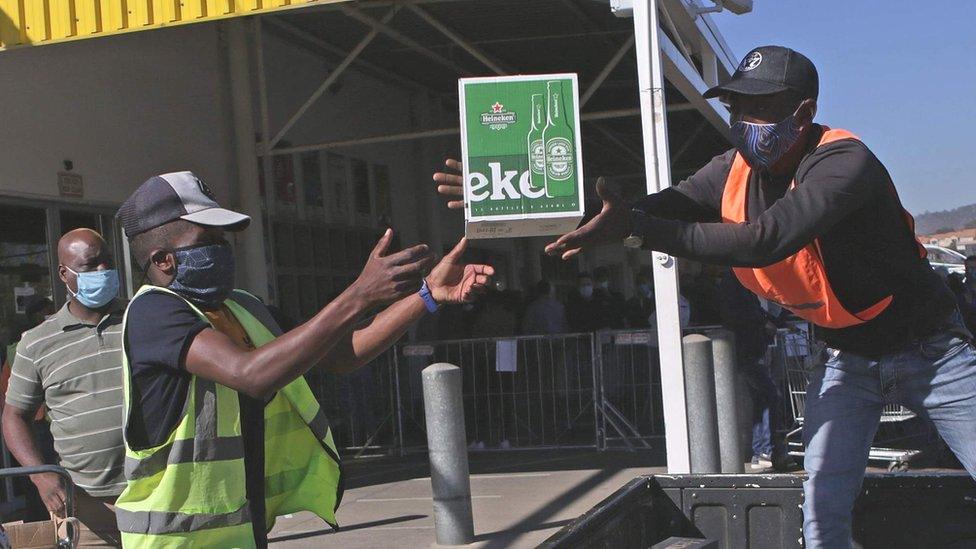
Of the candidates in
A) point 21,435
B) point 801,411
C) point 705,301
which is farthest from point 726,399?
point 21,435

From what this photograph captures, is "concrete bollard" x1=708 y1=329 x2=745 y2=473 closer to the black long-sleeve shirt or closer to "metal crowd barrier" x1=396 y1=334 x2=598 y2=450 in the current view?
"metal crowd barrier" x1=396 y1=334 x2=598 y2=450

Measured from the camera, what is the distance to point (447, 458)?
25.2 feet

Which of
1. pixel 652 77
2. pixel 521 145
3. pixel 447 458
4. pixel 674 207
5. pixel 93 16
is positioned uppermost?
pixel 93 16

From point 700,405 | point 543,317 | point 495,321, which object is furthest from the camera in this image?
point 543,317

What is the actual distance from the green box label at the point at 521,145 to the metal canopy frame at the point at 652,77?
3912 mm

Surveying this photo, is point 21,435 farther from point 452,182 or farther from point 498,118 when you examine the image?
point 498,118

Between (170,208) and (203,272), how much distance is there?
0.19m

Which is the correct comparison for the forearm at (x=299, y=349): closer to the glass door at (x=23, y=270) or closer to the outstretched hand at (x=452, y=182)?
the outstretched hand at (x=452, y=182)

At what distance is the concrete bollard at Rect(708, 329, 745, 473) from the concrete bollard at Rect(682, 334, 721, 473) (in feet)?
2.19

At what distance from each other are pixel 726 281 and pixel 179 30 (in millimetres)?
6139

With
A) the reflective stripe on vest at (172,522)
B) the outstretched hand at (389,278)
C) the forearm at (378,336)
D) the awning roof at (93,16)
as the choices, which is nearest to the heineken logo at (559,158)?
the forearm at (378,336)

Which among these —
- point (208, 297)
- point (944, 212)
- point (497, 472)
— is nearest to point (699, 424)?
point (497, 472)

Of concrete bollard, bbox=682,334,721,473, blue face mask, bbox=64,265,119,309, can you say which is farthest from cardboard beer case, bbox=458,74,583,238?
concrete bollard, bbox=682,334,721,473

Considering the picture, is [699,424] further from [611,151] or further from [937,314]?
[611,151]
